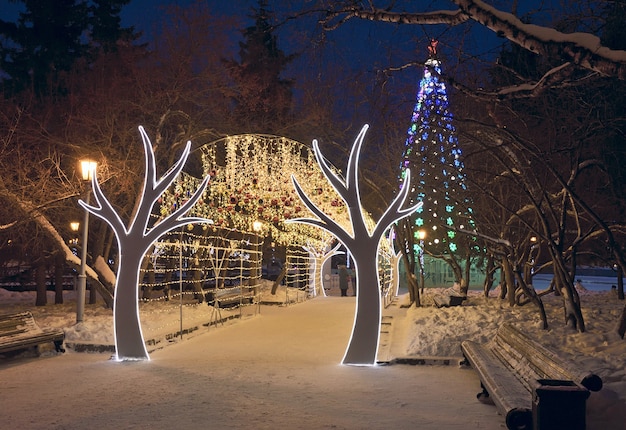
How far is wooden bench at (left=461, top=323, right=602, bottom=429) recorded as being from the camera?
5676mm

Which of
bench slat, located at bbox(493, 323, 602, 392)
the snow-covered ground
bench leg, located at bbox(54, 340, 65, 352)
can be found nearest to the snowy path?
the snow-covered ground

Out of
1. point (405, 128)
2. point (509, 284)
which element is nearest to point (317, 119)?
point (405, 128)

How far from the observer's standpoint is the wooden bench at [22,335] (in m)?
10.6

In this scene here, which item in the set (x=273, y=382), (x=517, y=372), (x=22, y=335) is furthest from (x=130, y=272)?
(x=517, y=372)

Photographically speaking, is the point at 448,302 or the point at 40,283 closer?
the point at 448,302

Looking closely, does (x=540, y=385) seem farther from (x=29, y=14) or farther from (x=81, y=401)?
(x=29, y=14)

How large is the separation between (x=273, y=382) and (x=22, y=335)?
4839 millimetres

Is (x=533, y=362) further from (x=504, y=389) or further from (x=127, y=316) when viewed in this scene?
(x=127, y=316)

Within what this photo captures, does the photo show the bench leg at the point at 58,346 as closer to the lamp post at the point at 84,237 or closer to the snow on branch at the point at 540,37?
the lamp post at the point at 84,237

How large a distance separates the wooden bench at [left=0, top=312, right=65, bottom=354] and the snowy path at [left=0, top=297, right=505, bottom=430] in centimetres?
32

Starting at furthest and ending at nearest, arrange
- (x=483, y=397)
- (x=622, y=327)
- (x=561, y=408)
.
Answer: (x=622, y=327) < (x=483, y=397) < (x=561, y=408)

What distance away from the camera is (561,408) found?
17.4ft

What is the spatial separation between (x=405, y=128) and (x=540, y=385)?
47.5ft

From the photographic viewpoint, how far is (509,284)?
1914 cm
